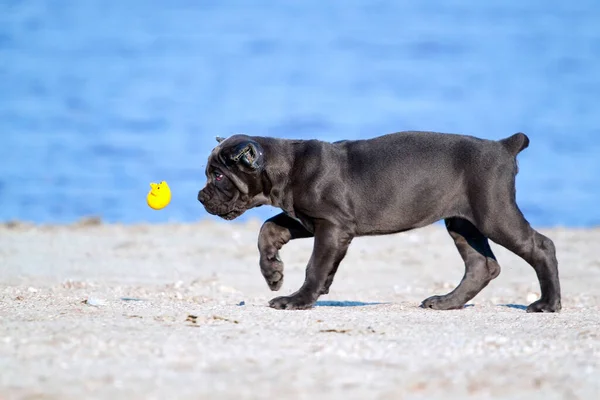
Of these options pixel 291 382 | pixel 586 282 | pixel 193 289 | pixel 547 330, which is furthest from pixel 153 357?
pixel 586 282

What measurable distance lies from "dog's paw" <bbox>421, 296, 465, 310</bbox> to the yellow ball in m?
2.44

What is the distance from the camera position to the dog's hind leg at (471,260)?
7.96m

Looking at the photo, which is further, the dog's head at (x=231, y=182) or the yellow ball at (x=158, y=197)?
the yellow ball at (x=158, y=197)

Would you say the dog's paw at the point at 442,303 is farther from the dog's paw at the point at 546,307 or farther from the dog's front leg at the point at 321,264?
the dog's front leg at the point at 321,264

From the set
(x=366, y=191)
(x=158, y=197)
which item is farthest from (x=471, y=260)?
(x=158, y=197)

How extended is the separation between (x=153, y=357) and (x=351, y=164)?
347 centimetres

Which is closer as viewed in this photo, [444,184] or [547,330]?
[547,330]

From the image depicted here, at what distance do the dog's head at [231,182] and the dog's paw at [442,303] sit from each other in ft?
5.34

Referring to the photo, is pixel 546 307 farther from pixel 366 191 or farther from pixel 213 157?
pixel 213 157

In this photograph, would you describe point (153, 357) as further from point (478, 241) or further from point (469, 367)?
point (478, 241)

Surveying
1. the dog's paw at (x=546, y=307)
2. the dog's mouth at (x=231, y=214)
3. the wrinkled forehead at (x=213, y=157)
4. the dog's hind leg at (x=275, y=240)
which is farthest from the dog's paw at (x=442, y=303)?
the wrinkled forehead at (x=213, y=157)

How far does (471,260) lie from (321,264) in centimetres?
158

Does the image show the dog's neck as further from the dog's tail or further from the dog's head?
the dog's tail

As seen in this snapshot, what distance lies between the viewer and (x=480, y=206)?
738 cm
